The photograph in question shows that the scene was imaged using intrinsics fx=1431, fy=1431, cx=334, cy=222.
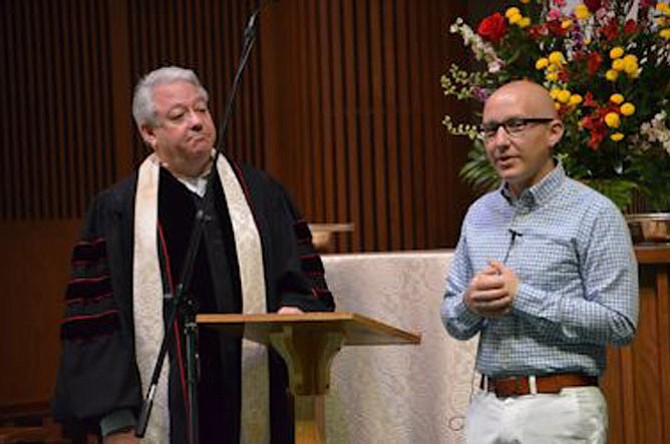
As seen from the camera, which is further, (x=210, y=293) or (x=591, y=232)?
(x=210, y=293)

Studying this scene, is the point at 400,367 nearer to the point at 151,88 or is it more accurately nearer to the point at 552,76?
Answer: the point at 552,76

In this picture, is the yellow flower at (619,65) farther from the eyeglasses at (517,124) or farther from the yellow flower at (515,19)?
the eyeglasses at (517,124)

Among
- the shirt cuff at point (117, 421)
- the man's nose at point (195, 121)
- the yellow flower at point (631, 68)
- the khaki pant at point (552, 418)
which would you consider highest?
the yellow flower at point (631, 68)

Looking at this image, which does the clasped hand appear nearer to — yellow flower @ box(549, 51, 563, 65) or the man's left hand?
the man's left hand

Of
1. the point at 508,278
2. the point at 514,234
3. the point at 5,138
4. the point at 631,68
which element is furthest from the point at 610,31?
the point at 5,138

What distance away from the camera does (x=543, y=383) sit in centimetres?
346

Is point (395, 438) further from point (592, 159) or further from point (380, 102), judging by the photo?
point (380, 102)

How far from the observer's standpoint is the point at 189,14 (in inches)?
350

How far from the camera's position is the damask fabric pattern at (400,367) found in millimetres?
4898

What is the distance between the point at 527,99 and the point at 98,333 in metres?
1.65

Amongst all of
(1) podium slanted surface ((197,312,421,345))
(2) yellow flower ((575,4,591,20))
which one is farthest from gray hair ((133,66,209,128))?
(2) yellow flower ((575,4,591,20))

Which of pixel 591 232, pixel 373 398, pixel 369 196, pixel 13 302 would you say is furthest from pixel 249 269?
pixel 13 302

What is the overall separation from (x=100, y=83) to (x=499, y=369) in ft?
18.8

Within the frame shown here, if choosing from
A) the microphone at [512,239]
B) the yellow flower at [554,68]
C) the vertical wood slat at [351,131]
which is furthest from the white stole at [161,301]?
the vertical wood slat at [351,131]
